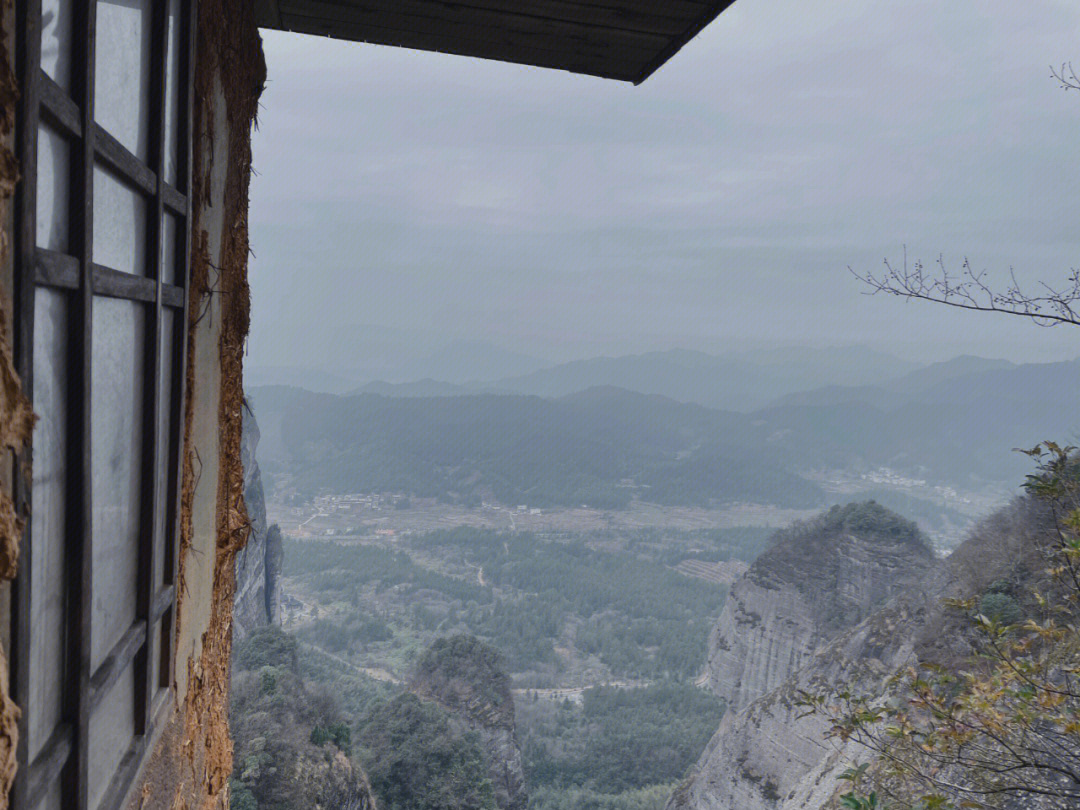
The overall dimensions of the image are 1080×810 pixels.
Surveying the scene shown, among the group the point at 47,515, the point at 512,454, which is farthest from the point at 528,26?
the point at 512,454

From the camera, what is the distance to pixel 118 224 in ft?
4.13

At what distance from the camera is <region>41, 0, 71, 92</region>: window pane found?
0.91 m

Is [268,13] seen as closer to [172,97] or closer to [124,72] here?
[172,97]

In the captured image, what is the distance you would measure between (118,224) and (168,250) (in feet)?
1.41

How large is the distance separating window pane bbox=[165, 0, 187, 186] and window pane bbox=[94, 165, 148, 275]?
249 mm

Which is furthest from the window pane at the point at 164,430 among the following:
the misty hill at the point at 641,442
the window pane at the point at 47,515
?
the misty hill at the point at 641,442

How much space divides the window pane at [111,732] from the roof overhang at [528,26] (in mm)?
2144

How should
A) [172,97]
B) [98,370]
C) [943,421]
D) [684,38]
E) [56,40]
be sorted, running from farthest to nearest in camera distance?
1. [943,421]
2. [684,38]
3. [172,97]
4. [98,370]
5. [56,40]

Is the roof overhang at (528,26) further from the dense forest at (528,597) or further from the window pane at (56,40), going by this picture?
the dense forest at (528,597)

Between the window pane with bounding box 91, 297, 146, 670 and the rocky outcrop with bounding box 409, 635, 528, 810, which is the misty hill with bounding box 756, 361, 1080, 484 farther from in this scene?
the window pane with bounding box 91, 297, 146, 670

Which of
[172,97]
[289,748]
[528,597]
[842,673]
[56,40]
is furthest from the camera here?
[528,597]

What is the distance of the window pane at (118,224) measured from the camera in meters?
1.16

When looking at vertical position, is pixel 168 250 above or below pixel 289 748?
above

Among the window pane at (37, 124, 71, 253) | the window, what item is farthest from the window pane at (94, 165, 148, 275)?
the window pane at (37, 124, 71, 253)
